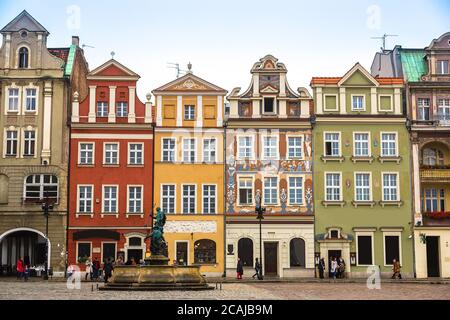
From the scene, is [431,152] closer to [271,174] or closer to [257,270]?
[271,174]

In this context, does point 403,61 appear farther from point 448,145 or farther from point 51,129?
point 51,129

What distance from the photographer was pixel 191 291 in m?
28.2

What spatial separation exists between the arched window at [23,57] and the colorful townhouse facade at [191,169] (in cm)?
868

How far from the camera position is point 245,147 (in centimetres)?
4709

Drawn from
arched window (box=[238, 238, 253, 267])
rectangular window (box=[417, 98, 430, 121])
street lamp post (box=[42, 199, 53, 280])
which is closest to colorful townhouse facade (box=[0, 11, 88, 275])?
street lamp post (box=[42, 199, 53, 280])

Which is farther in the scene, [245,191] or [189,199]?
[245,191]

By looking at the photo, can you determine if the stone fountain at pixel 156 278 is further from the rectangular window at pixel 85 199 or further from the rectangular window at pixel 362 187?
the rectangular window at pixel 362 187

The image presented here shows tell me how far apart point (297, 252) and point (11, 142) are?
63.8 feet

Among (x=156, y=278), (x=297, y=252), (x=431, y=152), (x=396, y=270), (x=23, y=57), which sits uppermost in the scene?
(x=23, y=57)

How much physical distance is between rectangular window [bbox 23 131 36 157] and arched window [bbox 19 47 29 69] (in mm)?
4540

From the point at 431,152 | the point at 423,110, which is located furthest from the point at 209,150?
the point at 431,152

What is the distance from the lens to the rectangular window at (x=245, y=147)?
47.0m

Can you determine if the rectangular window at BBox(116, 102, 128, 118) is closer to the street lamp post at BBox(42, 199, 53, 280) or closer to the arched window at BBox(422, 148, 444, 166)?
the street lamp post at BBox(42, 199, 53, 280)

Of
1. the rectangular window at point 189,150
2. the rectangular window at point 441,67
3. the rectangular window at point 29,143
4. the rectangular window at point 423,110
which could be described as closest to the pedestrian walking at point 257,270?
the rectangular window at point 189,150
